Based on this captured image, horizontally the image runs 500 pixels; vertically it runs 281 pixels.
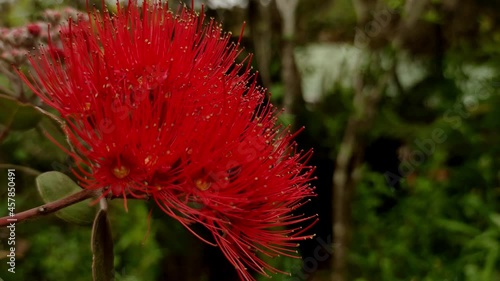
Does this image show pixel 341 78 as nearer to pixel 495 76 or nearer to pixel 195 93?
pixel 495 76

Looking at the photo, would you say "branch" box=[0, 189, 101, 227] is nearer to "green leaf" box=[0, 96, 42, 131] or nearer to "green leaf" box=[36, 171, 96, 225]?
"green leaf" box=[36, 171, 96, 225]

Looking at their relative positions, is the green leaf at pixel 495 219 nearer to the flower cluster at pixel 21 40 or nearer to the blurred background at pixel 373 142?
the blurred background at pixel 373 142

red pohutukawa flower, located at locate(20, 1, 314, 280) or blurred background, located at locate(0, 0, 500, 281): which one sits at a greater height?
red pohutukawa flower, located at locate(20, 1, 314, 280)

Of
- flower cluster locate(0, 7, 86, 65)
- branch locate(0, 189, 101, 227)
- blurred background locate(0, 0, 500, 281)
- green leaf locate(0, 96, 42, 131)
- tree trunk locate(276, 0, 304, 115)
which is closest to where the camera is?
branch locate(0, 189, 101, 227)

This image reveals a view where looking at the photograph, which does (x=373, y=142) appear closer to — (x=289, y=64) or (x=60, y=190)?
(x=289, y=64)

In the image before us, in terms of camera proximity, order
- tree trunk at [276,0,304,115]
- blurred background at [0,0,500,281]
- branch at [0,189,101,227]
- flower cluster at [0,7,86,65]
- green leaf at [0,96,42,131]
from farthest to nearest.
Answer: tree trunk at [276,0,304,115] < blurred background at [0,0,500,281] < flower cluster at [0,7,86,65] < green leaf at [0,96,42,131] < branch at [0,189,101,227]

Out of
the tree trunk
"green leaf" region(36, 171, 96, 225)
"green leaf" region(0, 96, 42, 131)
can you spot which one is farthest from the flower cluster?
the tree trunk

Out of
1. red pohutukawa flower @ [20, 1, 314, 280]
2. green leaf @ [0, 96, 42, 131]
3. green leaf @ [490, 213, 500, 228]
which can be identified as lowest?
green leaf @ [490, 213, 500, 228]
